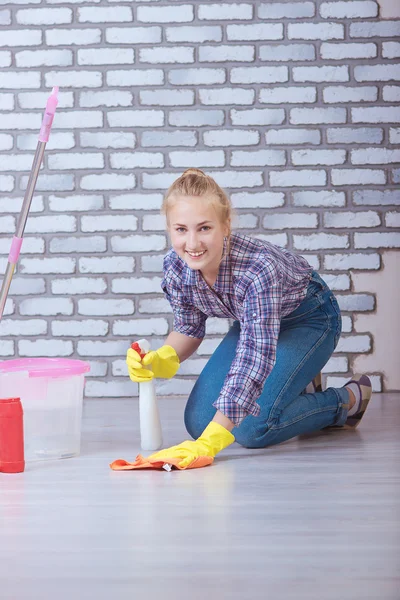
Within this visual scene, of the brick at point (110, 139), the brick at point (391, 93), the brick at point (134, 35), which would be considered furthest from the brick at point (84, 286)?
the brick at point (391, 93)

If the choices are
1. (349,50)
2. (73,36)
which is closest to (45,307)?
(73,36)

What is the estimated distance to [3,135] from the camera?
9.39ft

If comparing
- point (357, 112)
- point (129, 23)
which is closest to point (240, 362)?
point (357, 112)

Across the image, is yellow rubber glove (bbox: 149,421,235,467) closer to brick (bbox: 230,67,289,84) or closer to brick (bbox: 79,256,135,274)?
brick (bbox: 79,256,135,274)

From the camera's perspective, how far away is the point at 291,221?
9.33ft

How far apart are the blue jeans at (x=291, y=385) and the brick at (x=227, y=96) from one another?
91 centimetres

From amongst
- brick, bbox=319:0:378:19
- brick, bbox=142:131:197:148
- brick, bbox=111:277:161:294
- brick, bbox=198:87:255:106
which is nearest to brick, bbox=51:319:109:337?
brick, bbox=111:277:161:294

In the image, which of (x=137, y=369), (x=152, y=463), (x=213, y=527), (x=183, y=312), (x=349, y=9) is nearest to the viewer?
(x=213, y=527)

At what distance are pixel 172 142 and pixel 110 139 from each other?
0.21 meters

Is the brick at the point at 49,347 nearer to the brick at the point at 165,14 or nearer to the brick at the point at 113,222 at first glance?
the brick at the point at 113,222

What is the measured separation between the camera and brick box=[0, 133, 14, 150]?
2861 millimetres

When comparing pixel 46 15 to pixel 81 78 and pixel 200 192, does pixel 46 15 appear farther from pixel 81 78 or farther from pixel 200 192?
pixel 200 192

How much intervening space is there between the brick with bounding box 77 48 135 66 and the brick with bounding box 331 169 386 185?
798mm

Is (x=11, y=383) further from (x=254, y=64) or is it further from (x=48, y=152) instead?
(x=254, y=64)
